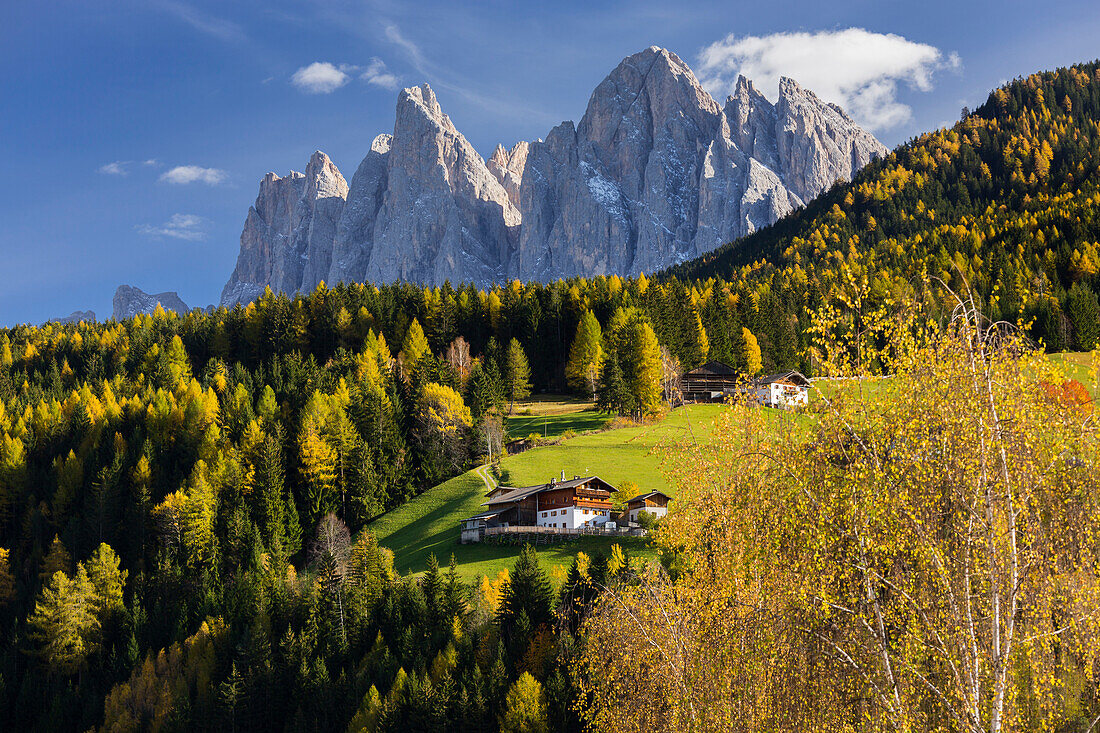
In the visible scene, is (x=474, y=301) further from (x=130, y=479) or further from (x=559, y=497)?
(x=559, y=497)

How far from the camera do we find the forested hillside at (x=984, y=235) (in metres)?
113

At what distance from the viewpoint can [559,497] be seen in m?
66.8

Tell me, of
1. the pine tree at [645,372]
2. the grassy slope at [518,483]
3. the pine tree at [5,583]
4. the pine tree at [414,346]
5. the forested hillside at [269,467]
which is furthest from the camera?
the pine tree at [414,346]

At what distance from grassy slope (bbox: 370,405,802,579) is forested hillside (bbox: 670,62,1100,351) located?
1381 inches

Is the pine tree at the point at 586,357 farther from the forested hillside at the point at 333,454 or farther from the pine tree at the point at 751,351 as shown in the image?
the pine tree at the point at 751,351

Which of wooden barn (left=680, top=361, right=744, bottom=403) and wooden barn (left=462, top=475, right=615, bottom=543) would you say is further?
wooden barn (left=680, top=361, right=744, bottom=403)

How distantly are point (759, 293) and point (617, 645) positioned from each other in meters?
106

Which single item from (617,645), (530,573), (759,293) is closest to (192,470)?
(530,573)

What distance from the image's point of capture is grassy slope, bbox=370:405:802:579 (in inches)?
2464

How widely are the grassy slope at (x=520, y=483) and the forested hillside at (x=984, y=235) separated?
3508 centimetres

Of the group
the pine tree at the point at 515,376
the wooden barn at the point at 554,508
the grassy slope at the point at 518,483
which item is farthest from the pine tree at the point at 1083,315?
the wooden barn at the point at 554,508

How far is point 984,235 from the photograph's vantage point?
5846 inches

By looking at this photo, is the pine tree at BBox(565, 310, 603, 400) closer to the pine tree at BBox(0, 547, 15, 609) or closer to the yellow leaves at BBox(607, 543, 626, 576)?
the yellow leaves at BBox(607, 543, 626, 576)

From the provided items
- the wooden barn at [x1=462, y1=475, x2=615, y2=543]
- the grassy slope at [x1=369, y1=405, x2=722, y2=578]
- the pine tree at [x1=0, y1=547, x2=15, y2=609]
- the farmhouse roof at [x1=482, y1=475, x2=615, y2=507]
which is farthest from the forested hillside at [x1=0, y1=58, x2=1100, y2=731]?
the farmhouse roof at [x1=482, y1=475, x2=615, y2=507]
